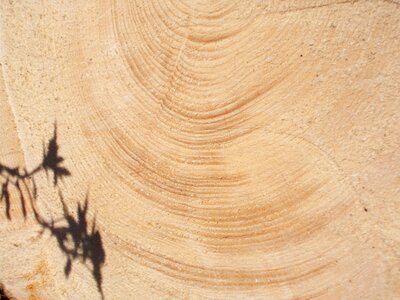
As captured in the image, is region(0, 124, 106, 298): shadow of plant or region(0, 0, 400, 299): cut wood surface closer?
region(0, 0, 400, 299): cut wood surface

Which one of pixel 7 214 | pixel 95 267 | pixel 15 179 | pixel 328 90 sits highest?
pixel 328 90

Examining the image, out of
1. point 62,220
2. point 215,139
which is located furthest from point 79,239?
point 215,139

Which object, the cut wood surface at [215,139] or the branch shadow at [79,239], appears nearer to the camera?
the cut wood surface at [215,139]

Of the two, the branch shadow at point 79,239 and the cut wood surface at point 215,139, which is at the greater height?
the cut wood surface at point 215,139

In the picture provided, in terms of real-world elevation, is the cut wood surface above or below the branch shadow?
above

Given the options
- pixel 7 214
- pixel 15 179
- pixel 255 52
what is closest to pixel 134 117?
pixel 255 52

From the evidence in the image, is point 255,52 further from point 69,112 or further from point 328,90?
point 69,112
